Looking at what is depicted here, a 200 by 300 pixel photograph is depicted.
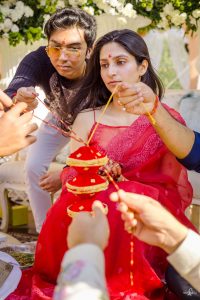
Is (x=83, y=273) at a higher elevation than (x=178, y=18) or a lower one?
higher

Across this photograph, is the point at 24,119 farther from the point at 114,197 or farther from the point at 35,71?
the point at 35,71

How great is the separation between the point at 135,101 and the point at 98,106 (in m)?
0.74

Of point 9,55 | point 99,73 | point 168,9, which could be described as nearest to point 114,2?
point 168,9

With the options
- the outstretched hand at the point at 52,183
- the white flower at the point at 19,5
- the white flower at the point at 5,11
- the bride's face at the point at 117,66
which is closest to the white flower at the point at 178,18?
the white flower at the point at 19,5

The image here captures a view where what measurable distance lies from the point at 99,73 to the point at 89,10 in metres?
1.54

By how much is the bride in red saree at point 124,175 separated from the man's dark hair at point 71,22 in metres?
0.46

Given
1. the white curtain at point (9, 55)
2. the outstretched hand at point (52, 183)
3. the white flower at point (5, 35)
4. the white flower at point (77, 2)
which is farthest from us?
the white curtain at point (9, 55)

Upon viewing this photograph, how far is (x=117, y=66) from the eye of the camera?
7.70 feet

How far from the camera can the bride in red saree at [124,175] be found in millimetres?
2047

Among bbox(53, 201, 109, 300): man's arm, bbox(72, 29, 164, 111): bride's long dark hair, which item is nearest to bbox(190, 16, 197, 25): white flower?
bbox(72, 29, 164, 111): bride's long dark hair

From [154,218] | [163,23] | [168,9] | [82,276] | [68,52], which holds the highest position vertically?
[82,276]

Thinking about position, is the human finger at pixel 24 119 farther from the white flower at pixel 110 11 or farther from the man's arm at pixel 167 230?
the white flower at pixel 110 11

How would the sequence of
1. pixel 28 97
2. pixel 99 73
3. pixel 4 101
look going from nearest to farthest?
pixel 4 101, pixel 28 97, pixel 99 73

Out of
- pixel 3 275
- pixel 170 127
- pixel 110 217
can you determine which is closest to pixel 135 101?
pixel 170 127
